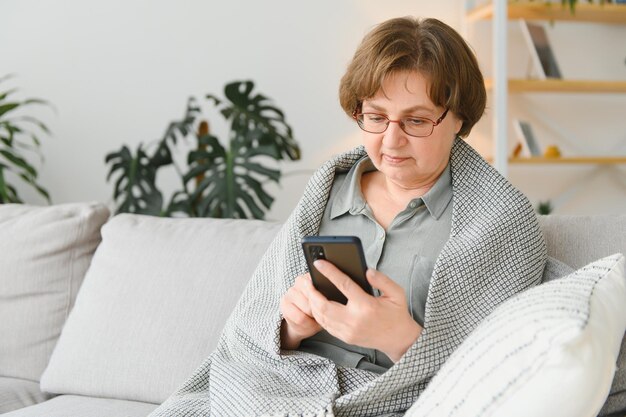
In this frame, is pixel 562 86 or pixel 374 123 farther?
pixel 562 86

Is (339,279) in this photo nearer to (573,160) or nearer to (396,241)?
(396,241)

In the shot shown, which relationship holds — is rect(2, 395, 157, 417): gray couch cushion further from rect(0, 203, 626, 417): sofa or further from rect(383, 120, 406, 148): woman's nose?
rect(383, 120, 406, 148): woman's nose

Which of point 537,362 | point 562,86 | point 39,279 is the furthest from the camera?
point 562,86

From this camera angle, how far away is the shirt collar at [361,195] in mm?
1512

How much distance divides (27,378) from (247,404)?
3.13 ft

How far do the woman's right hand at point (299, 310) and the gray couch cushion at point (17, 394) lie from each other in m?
0.88

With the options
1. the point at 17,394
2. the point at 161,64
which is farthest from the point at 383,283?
the point at 161,64

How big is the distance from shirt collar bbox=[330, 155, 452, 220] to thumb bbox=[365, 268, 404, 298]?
0.28 metres

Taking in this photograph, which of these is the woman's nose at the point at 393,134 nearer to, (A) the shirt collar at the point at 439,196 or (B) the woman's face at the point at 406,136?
(B) the woman's face at the point at 406,136

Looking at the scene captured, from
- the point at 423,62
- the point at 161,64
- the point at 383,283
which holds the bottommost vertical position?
the point at 161,64

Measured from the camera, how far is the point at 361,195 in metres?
1.57

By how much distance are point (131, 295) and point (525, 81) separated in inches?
98.8

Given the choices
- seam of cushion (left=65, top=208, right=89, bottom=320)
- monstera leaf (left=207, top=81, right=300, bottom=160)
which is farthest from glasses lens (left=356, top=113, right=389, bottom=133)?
monstera leaf (left=207, top=81, right=300, bottom=160)

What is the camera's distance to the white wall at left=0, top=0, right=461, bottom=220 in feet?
12.0
